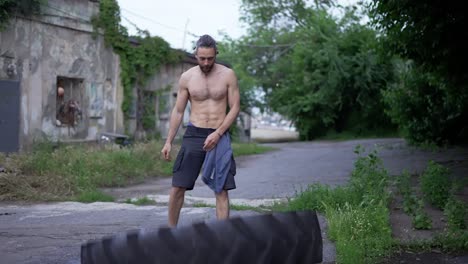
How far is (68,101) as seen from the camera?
1639cm

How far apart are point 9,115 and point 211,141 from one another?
9585mm

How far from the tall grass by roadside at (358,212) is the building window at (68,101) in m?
9.56

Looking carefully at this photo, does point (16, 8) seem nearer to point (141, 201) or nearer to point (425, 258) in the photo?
point (141, 201)

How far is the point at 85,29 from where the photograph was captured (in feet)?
54.2

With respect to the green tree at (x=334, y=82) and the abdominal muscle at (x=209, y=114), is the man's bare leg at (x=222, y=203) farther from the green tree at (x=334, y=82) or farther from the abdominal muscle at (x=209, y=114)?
the green tree at (x=334, y=82)

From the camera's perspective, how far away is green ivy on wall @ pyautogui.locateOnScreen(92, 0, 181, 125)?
1712cm

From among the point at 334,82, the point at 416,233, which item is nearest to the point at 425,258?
the point at 416,233

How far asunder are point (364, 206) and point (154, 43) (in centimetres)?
1349

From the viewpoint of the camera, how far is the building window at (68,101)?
16.1 metres

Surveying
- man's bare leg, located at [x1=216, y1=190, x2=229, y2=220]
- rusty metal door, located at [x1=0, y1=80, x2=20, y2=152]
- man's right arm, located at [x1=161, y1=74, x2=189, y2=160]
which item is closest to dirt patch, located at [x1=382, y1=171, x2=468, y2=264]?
man's bare leg, located at [x1=216, y1=190, x2=229, y2=220]

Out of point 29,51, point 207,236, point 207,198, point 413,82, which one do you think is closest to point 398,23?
point 207,198

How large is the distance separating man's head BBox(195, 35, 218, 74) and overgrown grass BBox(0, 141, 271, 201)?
12.8 feet

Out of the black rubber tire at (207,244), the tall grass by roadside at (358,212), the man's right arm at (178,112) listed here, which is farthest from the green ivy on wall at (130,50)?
the black rubber tire at (207,244)

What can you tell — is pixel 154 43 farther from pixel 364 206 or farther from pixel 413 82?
pixel 364 206
